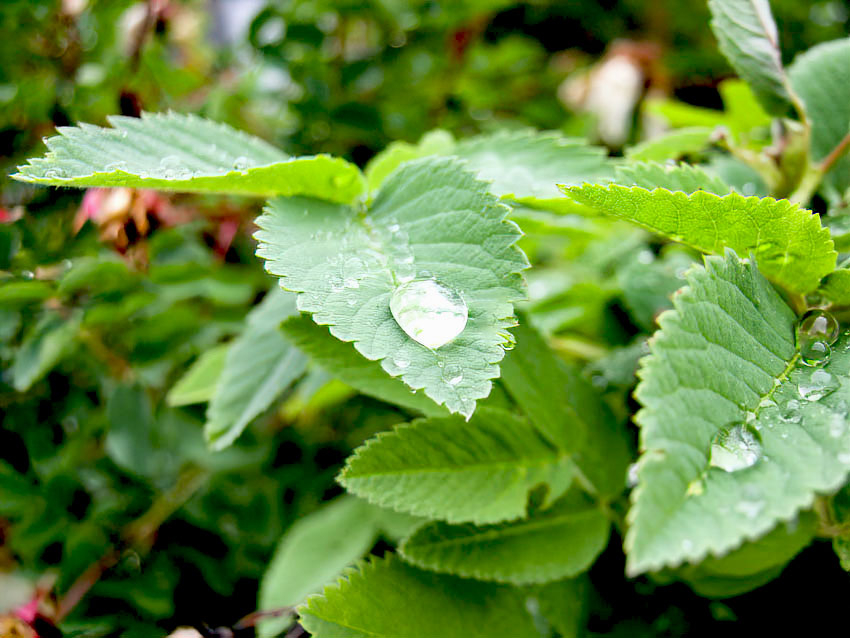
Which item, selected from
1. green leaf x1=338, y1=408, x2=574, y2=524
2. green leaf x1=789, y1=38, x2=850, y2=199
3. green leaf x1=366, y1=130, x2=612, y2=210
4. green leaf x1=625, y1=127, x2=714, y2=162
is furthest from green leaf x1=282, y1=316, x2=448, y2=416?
green leaf x1=789, y1=38, x2=850, y2=199

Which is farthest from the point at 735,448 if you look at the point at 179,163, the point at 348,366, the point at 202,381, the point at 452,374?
the point at 202,381

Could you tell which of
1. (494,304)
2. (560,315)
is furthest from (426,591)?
(560,315)

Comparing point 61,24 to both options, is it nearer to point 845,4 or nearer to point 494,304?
point 494,304

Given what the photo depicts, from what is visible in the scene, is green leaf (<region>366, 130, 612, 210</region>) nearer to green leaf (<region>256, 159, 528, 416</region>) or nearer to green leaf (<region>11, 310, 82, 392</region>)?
green leaf (<region>256, 159, 528, 416</region>)

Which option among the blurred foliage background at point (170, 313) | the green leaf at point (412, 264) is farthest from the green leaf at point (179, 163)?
the blurred foliage background at point (170, 313)

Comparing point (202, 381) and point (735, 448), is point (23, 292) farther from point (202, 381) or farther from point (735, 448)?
point (735, 448)

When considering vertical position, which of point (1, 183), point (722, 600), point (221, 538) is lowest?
point (221, 538)

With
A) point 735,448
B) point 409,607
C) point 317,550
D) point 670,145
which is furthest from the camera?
point 317,550
